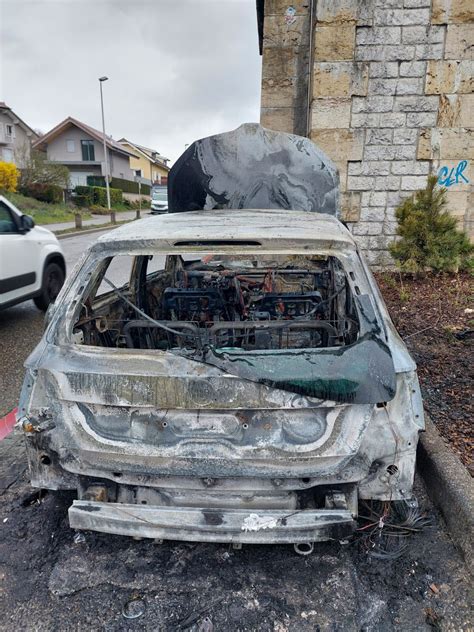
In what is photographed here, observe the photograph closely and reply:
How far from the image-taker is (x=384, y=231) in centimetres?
861

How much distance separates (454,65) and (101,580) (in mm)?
8971

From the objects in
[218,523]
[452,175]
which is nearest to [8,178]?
[452,175]

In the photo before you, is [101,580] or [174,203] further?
[174,203]

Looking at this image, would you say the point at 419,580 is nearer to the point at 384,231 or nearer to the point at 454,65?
the point at 384,231

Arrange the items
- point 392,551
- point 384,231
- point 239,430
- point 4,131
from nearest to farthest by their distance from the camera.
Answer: point 239,430 → point 392,551 → point 384,231 → point 4,131

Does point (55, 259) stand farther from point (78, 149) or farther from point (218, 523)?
point (78, 149)

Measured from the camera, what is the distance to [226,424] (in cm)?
198

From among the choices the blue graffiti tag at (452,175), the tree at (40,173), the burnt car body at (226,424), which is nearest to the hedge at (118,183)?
the tree at (40,173)

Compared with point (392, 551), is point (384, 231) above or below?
above

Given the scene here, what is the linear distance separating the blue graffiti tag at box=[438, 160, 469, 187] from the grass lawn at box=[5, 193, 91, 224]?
1941 centimetres

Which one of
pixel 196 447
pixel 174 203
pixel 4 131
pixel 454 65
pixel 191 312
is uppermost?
pixel 4 131

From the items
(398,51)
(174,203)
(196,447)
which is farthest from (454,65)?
(196,447)

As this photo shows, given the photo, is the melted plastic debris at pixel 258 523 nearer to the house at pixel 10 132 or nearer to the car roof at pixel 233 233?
the car roof at pixel 233 233

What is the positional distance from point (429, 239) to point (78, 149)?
48156 millimetres
